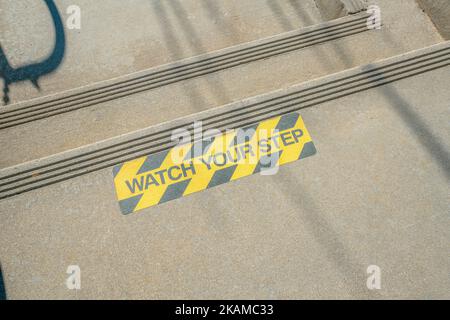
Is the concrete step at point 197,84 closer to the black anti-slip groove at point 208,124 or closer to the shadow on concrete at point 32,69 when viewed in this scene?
the black anti-slip groove at point 208,124

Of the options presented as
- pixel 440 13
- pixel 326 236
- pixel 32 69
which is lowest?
pixel 326 236

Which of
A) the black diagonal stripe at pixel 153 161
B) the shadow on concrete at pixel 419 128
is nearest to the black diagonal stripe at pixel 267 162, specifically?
the black diagonal stripe at pixel 153 161

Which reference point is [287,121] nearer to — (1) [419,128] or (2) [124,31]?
(1) [419,128]

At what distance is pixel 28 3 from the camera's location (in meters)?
5.48

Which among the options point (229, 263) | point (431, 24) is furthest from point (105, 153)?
point (431, 24)

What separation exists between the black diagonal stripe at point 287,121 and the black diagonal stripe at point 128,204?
1.97 meters

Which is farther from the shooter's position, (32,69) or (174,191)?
(32,69)

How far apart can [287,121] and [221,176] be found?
1.13m

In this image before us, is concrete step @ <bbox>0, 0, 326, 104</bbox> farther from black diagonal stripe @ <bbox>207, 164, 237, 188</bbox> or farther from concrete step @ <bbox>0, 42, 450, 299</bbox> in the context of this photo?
black diagonal stripe @ <bbox>207, 164, 237, 188</bbox>

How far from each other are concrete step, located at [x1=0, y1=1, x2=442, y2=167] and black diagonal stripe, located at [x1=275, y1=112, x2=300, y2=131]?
2.09 feet

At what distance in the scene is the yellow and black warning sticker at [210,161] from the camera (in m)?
3.67

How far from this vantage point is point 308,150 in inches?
151

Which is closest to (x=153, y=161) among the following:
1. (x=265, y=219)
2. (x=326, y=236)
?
(x=265, y=219)
